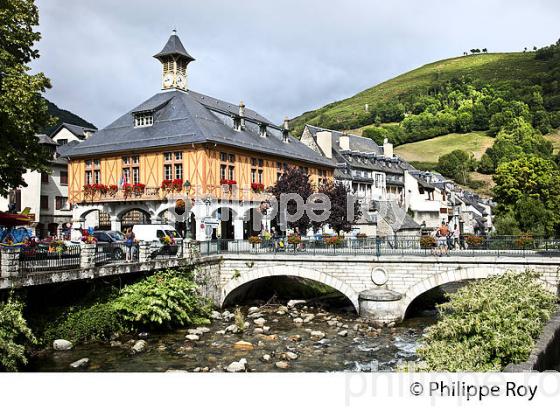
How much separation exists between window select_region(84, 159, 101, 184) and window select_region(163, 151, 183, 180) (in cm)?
560

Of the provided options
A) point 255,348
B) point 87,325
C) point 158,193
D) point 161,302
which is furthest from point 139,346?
point 158,193

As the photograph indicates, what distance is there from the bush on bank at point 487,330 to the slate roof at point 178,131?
21.5m

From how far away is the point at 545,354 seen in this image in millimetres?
8633

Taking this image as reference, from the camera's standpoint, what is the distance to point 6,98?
1542 centimetres

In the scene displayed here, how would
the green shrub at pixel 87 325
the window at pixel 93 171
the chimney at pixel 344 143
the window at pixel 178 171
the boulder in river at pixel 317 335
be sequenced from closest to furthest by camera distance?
the green shrub at pixel 87 325 → the boulder in river at pixel 317 335 → the window at pixel 178 171 → the window at pixel 93 171 → the chimney at pixel 344 143

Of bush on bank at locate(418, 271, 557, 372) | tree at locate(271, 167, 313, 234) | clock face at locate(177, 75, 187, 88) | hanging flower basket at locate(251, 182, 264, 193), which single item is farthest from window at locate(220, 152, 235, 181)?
bush on bank at locate(418, 271, 557, 372)

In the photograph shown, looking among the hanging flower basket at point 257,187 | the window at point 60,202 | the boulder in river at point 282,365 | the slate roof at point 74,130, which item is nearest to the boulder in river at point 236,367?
the boulder in river at point 282,365

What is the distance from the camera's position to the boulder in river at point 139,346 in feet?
56.9

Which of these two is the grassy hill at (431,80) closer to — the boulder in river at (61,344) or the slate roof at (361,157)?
the slate roof at (361,157)

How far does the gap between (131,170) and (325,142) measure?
25291 millimetres

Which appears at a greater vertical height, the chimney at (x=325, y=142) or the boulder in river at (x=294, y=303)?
the chimney at (x=325, y=142)

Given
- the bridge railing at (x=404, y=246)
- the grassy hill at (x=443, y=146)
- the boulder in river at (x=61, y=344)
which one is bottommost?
the boulder in river at (x=61, y=344)

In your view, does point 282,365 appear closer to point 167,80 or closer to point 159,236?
point 159,236

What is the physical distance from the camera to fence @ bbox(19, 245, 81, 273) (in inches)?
616
